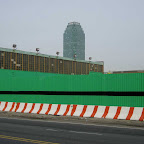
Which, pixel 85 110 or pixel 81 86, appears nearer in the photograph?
pixel 85 110

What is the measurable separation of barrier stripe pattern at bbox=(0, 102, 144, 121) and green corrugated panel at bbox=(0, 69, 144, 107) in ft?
13.0

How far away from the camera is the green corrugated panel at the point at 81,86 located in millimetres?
20406

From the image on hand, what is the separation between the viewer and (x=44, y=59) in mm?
57344

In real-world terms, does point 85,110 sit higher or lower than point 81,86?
lower

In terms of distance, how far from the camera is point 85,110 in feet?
57.7

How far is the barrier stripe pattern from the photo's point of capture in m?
15.8

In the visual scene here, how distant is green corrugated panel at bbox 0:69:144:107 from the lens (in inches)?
803

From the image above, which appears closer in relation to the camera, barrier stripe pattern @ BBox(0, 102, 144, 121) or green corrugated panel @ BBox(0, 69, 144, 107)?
barrier stripe pattern @ BBox(0, 102, 144, 121)

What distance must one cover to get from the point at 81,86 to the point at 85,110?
17.2 feet

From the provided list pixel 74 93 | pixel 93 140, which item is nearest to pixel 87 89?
pixel 74 93

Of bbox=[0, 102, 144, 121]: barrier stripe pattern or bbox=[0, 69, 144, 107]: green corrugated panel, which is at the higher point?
bbox=[0, 69, 144, 107]: green corrugated panel

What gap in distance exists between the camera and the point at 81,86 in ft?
74.3

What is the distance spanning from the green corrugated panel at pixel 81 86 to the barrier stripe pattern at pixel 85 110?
395 centimetres

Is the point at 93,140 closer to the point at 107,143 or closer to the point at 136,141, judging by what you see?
the point at 107,143
